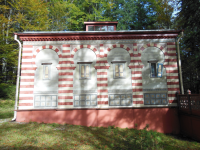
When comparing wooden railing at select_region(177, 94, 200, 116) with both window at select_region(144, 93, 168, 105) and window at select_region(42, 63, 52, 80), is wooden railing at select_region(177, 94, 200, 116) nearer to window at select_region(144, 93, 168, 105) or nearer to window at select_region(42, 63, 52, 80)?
window at select_region(144, 93, 168, 105)

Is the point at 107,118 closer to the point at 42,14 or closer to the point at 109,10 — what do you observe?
the point at 42,14

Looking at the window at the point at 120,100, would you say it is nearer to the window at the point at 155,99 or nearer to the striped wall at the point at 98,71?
the striped wall at the point at 98,71

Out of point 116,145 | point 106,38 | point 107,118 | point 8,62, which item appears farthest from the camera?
point 8,62

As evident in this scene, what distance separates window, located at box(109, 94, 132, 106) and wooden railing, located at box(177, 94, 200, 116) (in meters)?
3.99

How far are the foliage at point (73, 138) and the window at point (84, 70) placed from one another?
409 centimetres

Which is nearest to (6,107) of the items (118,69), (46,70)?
(46,70)

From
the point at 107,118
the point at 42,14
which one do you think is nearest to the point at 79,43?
the point at 107,118

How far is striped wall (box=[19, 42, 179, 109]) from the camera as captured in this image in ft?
38.5

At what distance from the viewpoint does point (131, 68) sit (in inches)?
480

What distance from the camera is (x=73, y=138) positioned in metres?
8.88

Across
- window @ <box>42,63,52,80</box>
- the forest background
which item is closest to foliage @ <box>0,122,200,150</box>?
window @ <box>42,63,52,80</box>

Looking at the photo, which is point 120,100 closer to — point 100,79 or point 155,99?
point 100,79

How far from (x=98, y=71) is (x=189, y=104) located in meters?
7.31

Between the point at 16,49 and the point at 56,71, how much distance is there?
11449 mm
